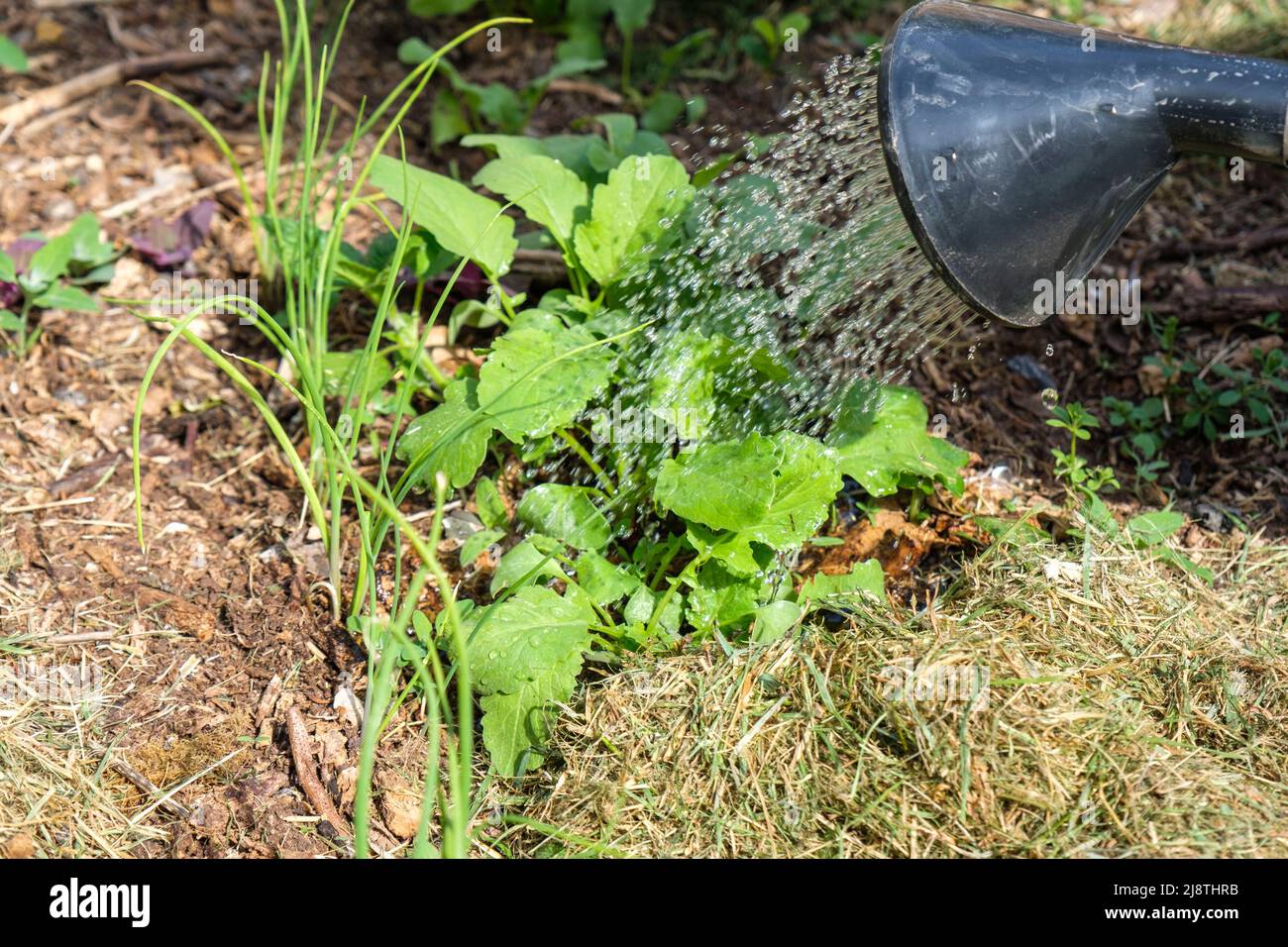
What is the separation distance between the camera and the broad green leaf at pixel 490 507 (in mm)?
2162

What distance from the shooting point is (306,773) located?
1824mm

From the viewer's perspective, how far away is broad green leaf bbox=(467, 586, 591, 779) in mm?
1790

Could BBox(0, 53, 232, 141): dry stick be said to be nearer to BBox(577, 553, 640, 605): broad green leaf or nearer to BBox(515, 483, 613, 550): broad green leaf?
BBox(515, 483, 613, 550): broad green leaf

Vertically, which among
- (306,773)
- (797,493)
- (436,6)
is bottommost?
(306,773)

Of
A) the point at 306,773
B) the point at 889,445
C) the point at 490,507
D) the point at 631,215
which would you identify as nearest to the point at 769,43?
the point at 631,215

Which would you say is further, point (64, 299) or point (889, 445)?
point (64, 299)

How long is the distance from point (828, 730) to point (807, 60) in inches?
89.4

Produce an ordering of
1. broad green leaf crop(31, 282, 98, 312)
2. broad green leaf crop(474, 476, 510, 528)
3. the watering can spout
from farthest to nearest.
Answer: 1. broad green leaf crop(31, 282, 98, 312)
2. broad green leaf crop(474, 476, 510, 528)
3. the watering can spout

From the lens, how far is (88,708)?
1.85 metres

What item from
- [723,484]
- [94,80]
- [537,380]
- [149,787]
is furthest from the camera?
[94,80]

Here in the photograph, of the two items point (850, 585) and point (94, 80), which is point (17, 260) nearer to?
point (94, 80)

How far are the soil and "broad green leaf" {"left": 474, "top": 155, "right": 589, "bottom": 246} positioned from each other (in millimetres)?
579

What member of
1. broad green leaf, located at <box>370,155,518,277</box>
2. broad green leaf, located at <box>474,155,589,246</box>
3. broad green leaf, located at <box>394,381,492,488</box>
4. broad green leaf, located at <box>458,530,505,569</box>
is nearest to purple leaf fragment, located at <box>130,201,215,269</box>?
broad green leaf, located at <box>370,155,518,277</box>

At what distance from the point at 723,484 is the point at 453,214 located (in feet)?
2.76
